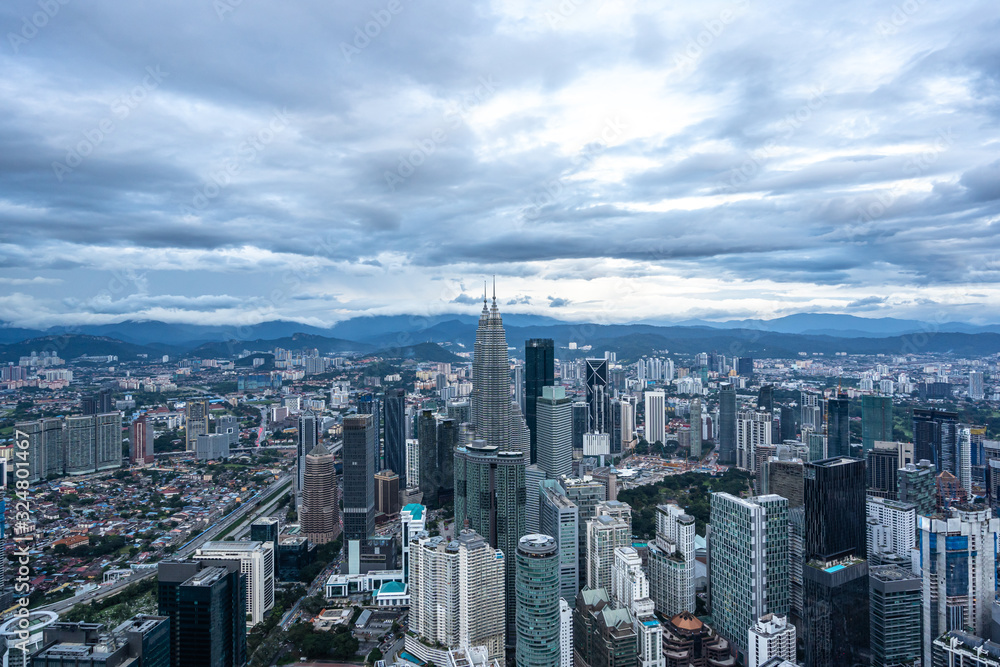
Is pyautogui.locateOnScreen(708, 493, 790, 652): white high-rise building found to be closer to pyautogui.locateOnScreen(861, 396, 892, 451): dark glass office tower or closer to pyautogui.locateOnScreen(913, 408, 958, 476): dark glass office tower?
pyautogui.locateOnScreen(913, 408, 958, 476): dark glass office tower

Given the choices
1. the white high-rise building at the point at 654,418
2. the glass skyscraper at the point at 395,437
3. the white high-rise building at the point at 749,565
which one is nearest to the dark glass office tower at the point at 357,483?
A: the glass skyscraper at the point at 395,437

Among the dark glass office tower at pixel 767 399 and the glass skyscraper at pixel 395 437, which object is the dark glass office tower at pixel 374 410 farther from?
the dark glass office tower at pixel 767 399

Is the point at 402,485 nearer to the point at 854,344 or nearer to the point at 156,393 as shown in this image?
the point at 156,393

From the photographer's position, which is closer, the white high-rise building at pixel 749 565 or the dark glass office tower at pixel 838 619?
the dark glass office tower at pixel 838 619

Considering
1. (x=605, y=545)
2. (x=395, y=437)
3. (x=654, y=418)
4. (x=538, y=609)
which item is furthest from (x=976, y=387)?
(x=538, y=609)

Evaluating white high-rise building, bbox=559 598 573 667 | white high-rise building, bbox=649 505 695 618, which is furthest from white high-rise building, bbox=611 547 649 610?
white high-rise building, bbox=649 505 695 618

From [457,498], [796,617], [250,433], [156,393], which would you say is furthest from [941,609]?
[156,393]
